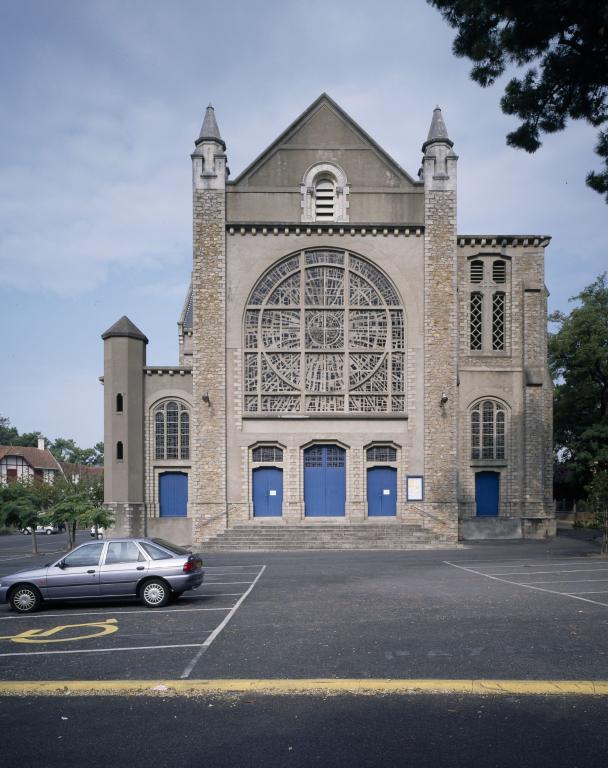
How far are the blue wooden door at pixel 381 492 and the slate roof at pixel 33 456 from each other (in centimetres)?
5537

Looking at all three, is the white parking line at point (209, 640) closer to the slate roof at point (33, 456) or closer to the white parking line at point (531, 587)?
the white parking line at point (531, 587)

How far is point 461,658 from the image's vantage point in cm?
891

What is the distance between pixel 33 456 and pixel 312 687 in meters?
79.6

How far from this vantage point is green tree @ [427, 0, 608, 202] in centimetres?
1132

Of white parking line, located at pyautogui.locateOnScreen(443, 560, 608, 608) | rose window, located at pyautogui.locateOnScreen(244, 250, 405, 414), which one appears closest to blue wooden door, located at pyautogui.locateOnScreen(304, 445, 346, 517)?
rose window, located at pyautogui.locateOnScreen(244, 250, 405, 414)

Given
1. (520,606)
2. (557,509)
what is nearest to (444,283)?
(520,606)

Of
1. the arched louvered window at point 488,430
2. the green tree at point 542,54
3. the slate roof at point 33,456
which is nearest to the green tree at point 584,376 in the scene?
the arched louvered window at point 488,430

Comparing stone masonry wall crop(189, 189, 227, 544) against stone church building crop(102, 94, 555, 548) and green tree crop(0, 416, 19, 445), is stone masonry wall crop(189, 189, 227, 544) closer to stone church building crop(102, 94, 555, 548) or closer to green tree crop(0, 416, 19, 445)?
stone church building crop(102, 94, 555, 548)

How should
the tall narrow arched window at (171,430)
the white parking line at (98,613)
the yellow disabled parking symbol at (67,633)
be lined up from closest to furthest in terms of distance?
the yellow disabled parking symbol at (67,633) → the white parking line at (98,613) → the tall narrow arched window at (171,430)

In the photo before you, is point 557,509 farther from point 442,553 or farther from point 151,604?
point 151,604

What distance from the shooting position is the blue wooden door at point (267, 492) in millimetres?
30203

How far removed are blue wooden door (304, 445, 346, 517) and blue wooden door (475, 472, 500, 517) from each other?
7357mm

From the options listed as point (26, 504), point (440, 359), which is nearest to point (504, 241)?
point (440, 359)

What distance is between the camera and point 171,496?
108ft
